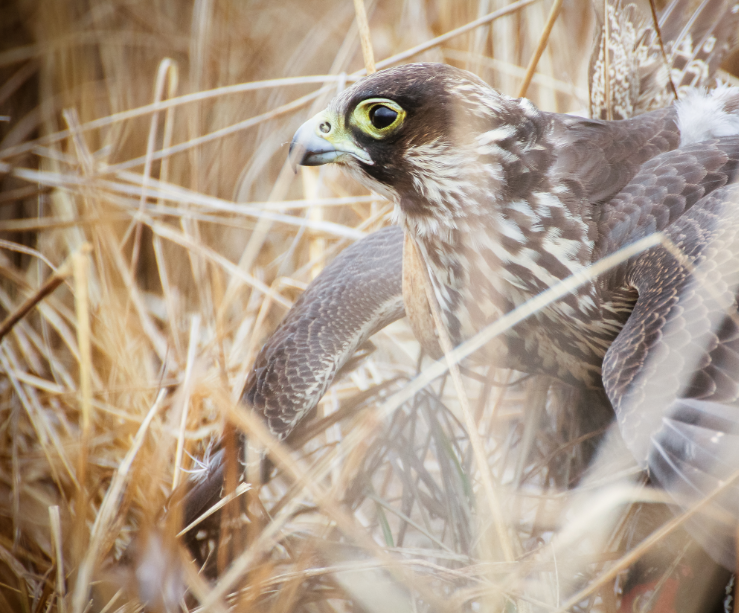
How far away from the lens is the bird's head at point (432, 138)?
5.47 feet

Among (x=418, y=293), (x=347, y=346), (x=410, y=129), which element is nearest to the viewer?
(x=410, y=129)

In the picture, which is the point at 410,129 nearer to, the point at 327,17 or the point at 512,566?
the point at 512,566

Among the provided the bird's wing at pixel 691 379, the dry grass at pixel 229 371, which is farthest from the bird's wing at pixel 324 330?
the bird's wing at pixel 691 379

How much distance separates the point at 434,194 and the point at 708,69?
1355mm

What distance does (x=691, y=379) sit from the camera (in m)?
1.28

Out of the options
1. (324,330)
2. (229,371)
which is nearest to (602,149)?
(324,330)

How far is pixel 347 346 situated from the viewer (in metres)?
2.17

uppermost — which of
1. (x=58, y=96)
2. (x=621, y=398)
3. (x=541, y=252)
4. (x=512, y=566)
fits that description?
(x=58, y=96)

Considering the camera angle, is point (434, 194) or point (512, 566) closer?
point (512, 566)

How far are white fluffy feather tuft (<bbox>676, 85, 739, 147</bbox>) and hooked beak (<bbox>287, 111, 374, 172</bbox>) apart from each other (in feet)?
3.18

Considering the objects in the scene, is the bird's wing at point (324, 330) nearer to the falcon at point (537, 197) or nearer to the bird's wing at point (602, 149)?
the falcon at point (537, 197)

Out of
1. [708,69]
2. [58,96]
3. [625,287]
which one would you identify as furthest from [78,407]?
[708,69]

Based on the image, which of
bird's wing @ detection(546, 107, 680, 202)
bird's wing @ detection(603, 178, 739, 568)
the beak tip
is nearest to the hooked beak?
the beak tip

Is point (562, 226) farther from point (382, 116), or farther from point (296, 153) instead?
point (296, 153)
